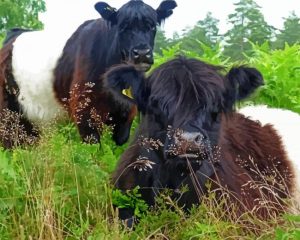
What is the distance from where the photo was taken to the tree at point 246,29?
51.7 metres

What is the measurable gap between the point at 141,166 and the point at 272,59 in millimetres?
5223

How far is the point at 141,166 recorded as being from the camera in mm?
6590

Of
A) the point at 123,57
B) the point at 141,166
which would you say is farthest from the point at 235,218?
the point at 123,57

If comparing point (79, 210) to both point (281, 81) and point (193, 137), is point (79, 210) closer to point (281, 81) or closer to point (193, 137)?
point (193, 137)

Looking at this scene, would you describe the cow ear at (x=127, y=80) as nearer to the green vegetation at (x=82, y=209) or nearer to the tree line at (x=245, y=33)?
the green vegetation at (x=82, y=209)

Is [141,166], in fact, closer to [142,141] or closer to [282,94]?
[142,141]

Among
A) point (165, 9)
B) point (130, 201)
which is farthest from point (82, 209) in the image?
point (165, 9)

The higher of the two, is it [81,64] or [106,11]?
[106,11]

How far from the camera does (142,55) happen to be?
30.5 ft

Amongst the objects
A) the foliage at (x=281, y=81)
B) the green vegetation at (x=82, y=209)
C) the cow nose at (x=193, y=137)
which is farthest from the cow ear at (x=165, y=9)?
the cow nose at (x=193, y=137)

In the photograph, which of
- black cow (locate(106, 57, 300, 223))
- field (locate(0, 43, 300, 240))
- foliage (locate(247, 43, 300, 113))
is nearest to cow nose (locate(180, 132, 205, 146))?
black cow (locate(106, 57, 300, 223))

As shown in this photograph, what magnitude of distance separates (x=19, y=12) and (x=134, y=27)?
30.6 metres

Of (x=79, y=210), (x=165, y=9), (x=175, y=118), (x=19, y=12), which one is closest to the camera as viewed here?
(x=79, y=210)

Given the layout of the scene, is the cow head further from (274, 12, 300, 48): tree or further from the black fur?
(274, 12, 300, 48): tree
